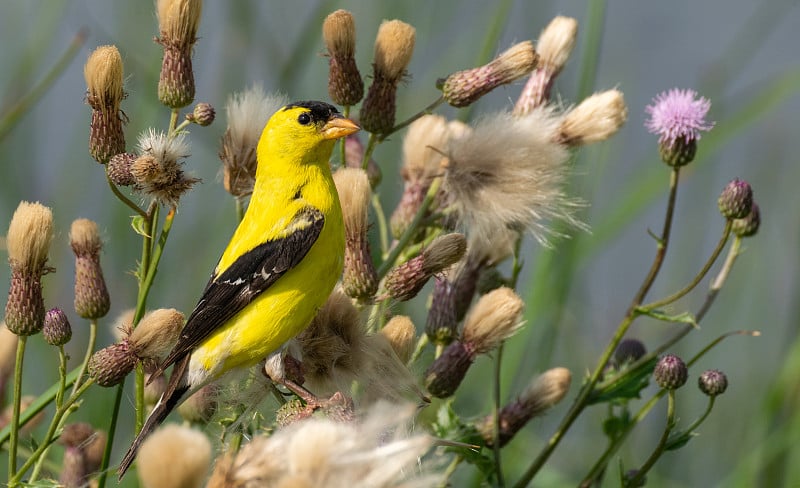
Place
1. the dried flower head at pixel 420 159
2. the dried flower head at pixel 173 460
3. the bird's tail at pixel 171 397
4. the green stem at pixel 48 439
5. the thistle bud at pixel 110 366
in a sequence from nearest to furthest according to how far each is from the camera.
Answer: the dried flower head at pixel 173 460
the green stem at pixel 48 439
the thistle bud at pixel 110 366
the bird's tail at pixel 171 397
the dried flower head at pixel 420 159

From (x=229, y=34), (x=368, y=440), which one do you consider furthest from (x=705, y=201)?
(x=368, y=440)

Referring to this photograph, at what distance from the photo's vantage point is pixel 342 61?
79.0 inches

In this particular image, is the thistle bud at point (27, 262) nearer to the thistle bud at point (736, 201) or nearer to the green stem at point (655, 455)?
the green stem at point (655, 455)

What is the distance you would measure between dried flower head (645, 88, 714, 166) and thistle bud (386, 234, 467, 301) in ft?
1.60

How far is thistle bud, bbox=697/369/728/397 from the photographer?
1.90 meters

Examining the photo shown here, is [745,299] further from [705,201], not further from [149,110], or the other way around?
[149,110]

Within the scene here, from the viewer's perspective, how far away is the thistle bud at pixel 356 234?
1826 mm

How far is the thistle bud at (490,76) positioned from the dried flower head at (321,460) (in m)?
1.10

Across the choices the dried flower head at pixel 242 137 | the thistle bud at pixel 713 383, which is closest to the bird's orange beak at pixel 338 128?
the dried flower head at pixel 242 137

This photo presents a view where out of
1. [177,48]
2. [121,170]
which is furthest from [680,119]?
[121,170]

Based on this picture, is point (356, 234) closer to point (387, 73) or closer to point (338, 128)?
point (338, 128)

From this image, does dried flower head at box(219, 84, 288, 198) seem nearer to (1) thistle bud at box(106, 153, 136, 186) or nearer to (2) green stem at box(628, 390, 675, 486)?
(1) thistle bud at box(106, 153, 136, 186)

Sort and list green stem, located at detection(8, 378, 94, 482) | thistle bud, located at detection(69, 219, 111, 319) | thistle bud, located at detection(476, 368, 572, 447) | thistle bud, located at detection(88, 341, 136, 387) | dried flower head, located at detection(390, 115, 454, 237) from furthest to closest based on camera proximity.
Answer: dried flower head, located at detection(390, 115, 454, 237) → thistle bud, located at detection(476, 368, 572, 447) → thistle bud, located at detection(69, 219, 111, 319) → thistle bud, located at detection(88, 341, 136, 387) → green stem, located at detection(8, 378, 94, 482)

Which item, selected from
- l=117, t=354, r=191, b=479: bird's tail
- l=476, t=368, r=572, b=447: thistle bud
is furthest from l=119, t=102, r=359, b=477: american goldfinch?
l=476, t=368, r=572, b=447: thistle bud
